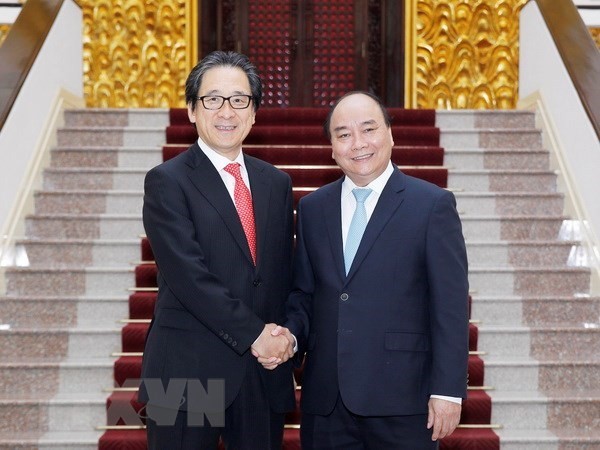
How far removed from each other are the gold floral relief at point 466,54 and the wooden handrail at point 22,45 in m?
3.09

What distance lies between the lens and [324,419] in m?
2.14

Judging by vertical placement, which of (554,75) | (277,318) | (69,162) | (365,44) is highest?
(365,44)

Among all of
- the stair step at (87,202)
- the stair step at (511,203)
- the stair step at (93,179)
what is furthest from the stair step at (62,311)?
the stair step at (511,203)

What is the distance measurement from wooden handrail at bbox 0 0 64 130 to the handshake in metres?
2.74

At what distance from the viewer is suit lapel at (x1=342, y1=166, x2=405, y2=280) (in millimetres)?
2090

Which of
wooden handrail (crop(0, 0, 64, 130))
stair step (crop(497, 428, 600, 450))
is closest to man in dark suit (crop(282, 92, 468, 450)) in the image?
stair step (crop(497, 428, 600, 450))

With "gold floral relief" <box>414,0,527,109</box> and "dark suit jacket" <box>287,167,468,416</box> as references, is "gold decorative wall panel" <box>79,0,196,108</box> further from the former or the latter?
"dark suit jacket" <box>287,167,468,416</box>

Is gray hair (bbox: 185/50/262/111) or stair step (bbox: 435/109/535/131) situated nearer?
gray hair (bbox: 185/50/262/111)

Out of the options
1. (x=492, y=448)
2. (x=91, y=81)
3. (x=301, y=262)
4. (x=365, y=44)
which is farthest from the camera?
(x=365, y=44)

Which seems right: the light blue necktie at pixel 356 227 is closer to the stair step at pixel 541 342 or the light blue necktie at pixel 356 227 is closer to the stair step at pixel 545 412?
the stair step at pixel 545 412

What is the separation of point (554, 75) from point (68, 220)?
331cm

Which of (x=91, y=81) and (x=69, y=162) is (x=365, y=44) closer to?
(x=91, y=81)

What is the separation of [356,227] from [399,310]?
254 mm

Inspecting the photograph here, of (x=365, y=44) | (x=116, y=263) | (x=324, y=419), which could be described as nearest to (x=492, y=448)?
(x=324, y=419)
